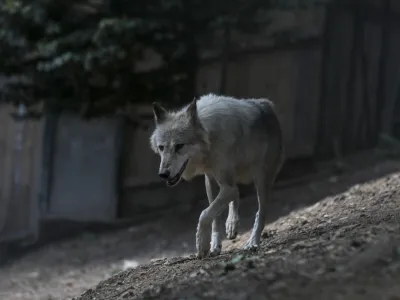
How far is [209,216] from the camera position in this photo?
21.1 ft

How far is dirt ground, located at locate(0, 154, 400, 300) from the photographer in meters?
4.54

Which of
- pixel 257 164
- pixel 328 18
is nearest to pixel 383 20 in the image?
pixel 328 18

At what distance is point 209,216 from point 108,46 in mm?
5423

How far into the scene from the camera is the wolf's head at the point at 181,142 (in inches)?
248

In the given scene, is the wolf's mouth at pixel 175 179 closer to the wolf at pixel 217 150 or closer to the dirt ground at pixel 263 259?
the wolf at pixel 217 150

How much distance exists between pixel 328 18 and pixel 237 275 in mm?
10627

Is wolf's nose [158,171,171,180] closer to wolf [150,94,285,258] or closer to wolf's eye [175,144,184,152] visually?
wolf [150,94,285,258]

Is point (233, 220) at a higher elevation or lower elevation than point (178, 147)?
lower

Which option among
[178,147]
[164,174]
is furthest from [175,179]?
[178,147]

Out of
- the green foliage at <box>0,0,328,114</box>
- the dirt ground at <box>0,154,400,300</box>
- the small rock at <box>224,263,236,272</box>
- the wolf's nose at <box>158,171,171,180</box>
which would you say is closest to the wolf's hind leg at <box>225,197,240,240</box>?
the dirt ground at <box>0,154,400,300</box>

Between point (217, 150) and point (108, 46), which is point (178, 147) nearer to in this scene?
point (217, 150)

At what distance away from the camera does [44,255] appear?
12328 millimetres

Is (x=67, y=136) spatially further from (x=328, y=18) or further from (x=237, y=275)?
(x=237, y=275)

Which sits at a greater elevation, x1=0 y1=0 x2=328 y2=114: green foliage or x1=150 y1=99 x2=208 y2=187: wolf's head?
x1=0 y1=0 x2=328 y2=114: green foliage
